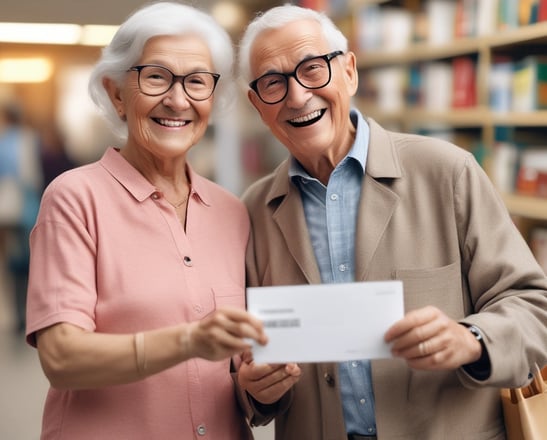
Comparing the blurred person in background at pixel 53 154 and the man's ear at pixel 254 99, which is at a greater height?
the man's ear at pixel 254 99

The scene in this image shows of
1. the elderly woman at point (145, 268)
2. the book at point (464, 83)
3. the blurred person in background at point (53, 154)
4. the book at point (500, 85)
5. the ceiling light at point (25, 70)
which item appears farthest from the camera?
the ceiling light at point (25, 70)

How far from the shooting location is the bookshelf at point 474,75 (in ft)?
14.7

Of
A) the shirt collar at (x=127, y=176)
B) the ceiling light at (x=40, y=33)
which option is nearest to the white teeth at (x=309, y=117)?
the shirt collar at (x=127, y=176)

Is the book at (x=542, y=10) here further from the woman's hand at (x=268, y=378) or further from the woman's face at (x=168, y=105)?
the woman's hand at (x=268, y=378)

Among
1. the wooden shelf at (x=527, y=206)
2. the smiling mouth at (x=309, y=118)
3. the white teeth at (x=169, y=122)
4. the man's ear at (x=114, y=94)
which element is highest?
the man's ear at (x=114, y=94)

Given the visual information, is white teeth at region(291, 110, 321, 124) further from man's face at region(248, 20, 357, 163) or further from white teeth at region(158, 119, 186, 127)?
white teeth at region(158, 119, 186, 127)

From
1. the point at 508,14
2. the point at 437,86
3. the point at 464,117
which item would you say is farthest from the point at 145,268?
the point at 437,86

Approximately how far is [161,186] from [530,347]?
1041 millimetres

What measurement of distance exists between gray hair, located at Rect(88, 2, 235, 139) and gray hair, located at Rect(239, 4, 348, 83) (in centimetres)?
5

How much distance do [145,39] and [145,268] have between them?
1.97 ft

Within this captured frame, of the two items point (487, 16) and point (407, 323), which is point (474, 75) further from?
point (407, 323)

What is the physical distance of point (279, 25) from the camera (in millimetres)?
1995

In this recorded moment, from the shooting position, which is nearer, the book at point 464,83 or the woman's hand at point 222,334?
the woman's hand at point 222,334

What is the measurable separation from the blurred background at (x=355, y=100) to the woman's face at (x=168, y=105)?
2.42m
